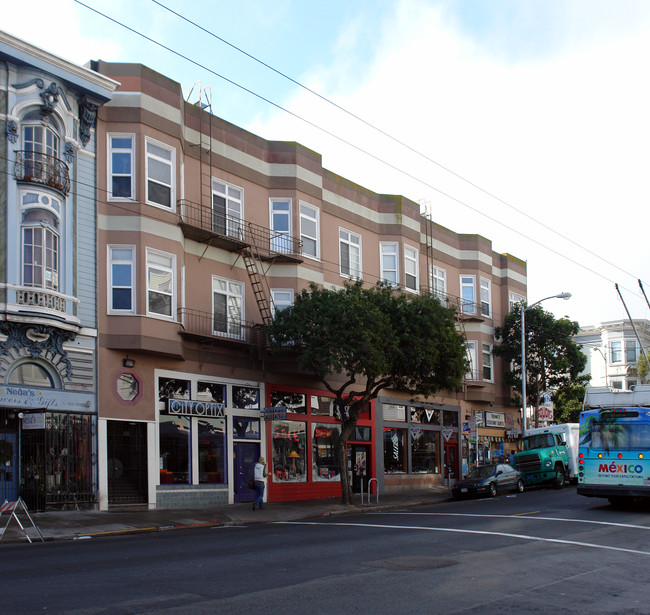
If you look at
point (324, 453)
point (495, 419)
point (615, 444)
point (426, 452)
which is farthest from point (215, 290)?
point (495, 419)

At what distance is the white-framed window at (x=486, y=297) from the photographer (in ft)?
138

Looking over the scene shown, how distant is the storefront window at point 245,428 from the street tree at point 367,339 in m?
3.14

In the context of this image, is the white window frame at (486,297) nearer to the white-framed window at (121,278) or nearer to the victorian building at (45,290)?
the white-framed window at (121,278)

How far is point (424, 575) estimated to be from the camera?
413 inches

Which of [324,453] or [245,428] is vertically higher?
[245,428]

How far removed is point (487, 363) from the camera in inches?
1646

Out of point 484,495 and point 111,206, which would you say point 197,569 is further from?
point 484,495

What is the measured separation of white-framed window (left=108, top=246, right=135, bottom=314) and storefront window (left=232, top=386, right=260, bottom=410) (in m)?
5.39

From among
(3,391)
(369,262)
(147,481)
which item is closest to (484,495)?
(369,262)

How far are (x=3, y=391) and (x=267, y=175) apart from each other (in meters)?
13.0

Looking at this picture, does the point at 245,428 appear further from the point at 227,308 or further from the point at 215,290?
the point at 215,290

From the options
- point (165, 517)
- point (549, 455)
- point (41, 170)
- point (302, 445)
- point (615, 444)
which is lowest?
point (165, 517)

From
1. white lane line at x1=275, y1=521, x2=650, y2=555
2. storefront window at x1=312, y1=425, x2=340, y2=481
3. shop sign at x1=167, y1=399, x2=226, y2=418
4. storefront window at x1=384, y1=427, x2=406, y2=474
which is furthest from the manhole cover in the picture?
storefront window at x1=384, y1=427, x2=406, y2=474

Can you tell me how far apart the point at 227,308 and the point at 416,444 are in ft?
44.9
